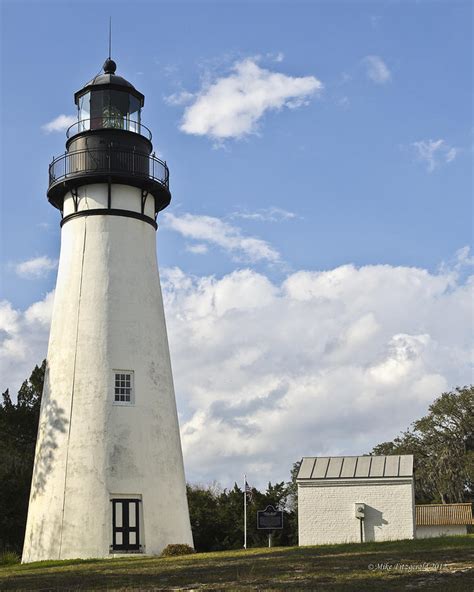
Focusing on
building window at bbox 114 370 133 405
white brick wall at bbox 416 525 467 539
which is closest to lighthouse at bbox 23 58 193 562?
building window at bbox 114 370 133 405

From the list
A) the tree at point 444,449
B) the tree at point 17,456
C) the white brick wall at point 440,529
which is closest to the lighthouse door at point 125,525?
the tree at point 17,456

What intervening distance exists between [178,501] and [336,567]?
11.8 meters

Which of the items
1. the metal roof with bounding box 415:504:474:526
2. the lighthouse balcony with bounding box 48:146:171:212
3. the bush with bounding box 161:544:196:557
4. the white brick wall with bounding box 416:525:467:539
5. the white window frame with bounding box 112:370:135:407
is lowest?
the bush with bounding box 161:544:196:557

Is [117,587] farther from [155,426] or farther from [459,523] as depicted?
[459,523]

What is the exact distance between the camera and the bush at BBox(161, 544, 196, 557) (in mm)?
27297

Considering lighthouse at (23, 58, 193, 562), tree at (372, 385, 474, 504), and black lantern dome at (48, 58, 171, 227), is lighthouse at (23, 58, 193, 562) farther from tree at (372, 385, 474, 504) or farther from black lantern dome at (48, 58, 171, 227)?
tree at (372, 385, 474, 504)

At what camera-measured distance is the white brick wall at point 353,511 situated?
27969 mm

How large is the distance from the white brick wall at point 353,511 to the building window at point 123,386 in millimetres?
5992

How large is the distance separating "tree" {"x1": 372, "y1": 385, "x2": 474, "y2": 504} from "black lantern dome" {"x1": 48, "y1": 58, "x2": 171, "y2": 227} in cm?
3392

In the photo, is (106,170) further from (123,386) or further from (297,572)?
(297,572)

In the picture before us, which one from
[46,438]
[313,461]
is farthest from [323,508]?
[46,438]

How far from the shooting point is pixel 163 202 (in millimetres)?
32031

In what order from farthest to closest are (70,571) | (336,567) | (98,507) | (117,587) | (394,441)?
(394,441)
(98,507)
(70,571)
(336,567)
(117,587)

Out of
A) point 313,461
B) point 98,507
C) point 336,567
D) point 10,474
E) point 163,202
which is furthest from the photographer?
point 10,474
